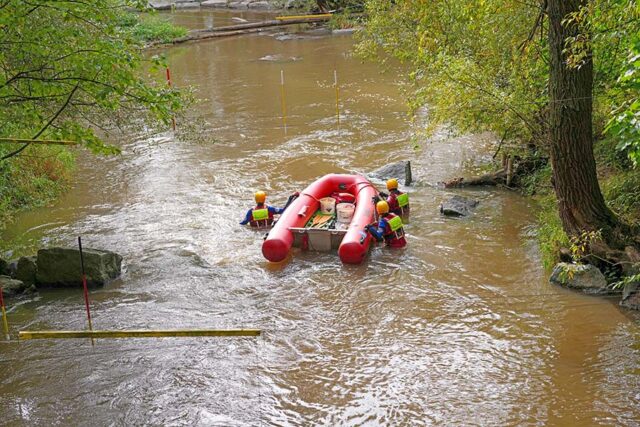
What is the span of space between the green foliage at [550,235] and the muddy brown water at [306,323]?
0.25 metres

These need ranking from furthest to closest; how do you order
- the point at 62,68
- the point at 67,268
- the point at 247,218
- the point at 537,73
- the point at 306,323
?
the point at 247,218 → the point at 537,73 → the point at 67,268 → the point at 306,323 → the point at 62,68

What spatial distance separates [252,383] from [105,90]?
3252 mm

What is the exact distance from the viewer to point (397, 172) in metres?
13.7

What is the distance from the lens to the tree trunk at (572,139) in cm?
815

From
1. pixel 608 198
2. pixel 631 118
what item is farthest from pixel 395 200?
pixel 631 118

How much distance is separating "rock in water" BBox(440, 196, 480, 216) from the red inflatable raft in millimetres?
1275

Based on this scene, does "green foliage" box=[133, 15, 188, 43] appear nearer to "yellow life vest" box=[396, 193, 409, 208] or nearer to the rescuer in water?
the rescuer in water

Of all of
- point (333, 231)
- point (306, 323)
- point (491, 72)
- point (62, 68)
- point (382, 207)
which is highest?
point (62, 68)

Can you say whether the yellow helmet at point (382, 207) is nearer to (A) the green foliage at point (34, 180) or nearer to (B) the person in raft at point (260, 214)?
(B) the person in raft at point (260, 214)

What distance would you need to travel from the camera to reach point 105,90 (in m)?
6.95

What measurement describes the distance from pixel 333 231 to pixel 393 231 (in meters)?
0.87

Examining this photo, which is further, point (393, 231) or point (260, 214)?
point (260, 214)

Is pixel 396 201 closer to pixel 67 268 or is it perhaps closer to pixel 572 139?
pixel 572 139

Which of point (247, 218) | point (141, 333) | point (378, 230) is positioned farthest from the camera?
point (247, 218)
